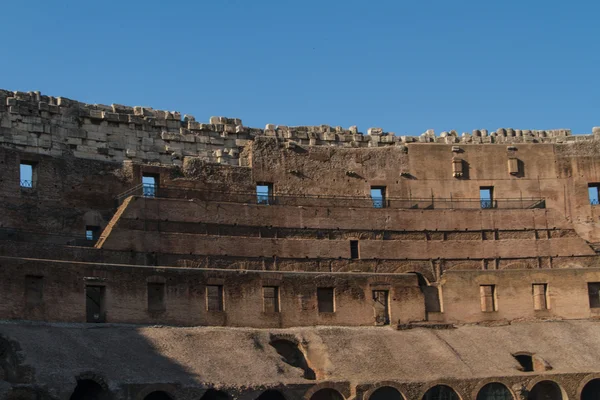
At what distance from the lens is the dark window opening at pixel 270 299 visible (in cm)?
4266

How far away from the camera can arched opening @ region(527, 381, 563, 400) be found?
136 feet

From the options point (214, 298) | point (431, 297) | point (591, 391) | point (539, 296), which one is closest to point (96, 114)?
point (214, 298)

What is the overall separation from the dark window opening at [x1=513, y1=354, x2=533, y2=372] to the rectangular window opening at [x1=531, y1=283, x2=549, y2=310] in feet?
12.6

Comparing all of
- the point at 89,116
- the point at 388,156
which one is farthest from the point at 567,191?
the point at 89,116

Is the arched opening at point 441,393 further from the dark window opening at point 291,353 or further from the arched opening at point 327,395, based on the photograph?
the dark window opening at point 291,353

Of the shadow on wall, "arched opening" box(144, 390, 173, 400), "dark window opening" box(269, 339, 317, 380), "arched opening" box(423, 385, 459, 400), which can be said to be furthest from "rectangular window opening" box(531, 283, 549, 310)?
"arched opening" box(144, 390, 173, 400)

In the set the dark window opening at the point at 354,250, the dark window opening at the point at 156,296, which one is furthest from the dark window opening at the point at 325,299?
the dark window opening at the point at 156,296

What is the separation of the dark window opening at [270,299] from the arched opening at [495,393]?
8608 mm

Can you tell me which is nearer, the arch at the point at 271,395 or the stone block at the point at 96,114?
the arch at the point at 271,395

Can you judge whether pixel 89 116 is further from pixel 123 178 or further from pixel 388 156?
pixel 388 156

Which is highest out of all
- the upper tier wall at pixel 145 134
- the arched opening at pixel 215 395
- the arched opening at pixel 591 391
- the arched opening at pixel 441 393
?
the upper tier wall at pixel 145 134

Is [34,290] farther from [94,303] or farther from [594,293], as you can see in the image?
[594,293]

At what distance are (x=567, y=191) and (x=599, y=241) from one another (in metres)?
3.01

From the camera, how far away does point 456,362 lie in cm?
4112
